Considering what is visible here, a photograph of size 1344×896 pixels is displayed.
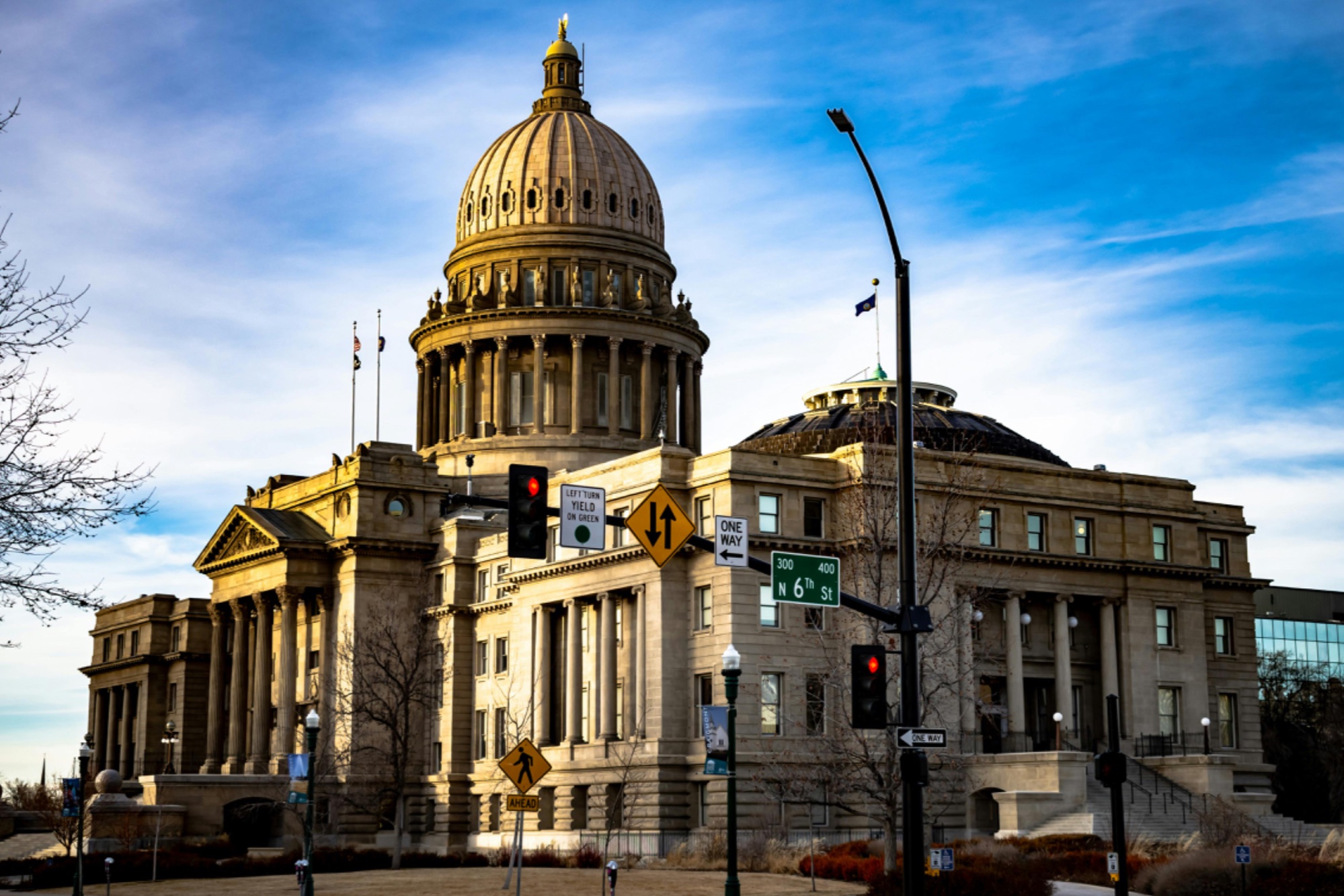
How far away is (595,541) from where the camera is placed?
90.6 ft

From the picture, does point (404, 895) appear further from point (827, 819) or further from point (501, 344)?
point (501, 344)

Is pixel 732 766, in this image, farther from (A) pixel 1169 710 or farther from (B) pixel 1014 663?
(A) pixel 1169 710

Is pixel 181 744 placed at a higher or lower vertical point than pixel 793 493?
lower

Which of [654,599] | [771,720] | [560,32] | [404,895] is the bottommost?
[404,895]

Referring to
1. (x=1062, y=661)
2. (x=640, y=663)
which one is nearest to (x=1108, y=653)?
(x=1062, y=661)

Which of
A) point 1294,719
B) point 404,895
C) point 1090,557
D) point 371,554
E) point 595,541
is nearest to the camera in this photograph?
point 595,541

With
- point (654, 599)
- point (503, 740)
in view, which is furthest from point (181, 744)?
point (654, 599)

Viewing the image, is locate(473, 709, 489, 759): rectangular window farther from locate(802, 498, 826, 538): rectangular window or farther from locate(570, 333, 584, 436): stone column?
locate(802, 498, 826, 538): rectangular window

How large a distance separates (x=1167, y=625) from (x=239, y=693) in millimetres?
49401

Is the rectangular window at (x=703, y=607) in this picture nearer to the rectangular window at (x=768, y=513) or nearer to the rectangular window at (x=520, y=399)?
the rectangular window at (x=768, y=513)

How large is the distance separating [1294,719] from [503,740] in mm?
49282

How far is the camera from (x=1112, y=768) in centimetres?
3409

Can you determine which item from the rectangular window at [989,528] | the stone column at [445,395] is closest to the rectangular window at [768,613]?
the rectangular window at [989,528]

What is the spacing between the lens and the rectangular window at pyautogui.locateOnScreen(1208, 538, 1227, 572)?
84.9 metres
